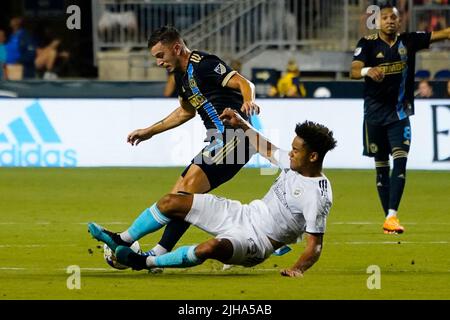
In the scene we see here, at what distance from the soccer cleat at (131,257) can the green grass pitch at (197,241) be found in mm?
163

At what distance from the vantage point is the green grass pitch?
33.4 feet

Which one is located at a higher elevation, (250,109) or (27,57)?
(250,109)

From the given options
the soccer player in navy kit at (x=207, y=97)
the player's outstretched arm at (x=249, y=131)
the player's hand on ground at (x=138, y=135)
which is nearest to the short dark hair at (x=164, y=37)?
the soccer player in navy kit at (x=207, y=97)

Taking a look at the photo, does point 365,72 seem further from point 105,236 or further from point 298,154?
point 105,236

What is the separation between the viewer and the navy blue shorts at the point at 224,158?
11.5 metres

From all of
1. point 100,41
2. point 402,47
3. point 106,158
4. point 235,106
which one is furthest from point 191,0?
point 235,106

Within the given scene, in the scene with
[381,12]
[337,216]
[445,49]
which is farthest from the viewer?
[445,49]

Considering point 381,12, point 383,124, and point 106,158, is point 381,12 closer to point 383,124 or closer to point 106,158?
point 383,124

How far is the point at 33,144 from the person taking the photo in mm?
22000

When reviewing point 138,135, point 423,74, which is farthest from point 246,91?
point 423,74

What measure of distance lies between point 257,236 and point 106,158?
1221 cm

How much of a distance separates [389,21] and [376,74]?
74 centimetres

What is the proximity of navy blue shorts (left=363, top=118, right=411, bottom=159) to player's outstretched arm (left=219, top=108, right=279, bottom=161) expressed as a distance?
416 cm

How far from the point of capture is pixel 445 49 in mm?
28312
